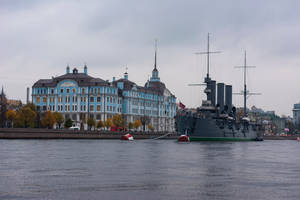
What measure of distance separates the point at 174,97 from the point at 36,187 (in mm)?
179674

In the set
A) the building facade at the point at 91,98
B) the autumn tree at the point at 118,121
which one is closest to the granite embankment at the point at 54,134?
the autumn tree at the point at 118,121

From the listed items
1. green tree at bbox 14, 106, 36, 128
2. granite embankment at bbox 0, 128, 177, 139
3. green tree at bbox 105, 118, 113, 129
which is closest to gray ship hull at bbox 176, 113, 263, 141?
granite embankment at bbox 0, 128, 177, 139

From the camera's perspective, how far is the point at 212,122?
10481cm

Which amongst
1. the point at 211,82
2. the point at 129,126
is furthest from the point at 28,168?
the point at 129,126

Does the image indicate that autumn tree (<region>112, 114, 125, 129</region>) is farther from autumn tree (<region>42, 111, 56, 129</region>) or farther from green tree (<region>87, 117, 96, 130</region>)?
autumn tree (<region>42, 111, 56, 129</region>)

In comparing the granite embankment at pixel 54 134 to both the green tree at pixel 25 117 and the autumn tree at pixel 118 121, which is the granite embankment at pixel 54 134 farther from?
the autumn tree at pixel 118 121

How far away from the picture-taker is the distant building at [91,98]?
508ft

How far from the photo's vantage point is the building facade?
15462 cm

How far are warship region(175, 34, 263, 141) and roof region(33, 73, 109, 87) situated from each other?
43615mm

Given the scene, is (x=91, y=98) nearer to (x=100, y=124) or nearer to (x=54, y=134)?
(x=100, y=124)

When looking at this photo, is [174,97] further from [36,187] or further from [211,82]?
[36,187]

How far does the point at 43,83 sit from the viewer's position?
164125 mm

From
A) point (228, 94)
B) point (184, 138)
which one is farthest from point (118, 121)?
point (184, 138)

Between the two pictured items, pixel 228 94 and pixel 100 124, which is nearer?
pixel 228 94
